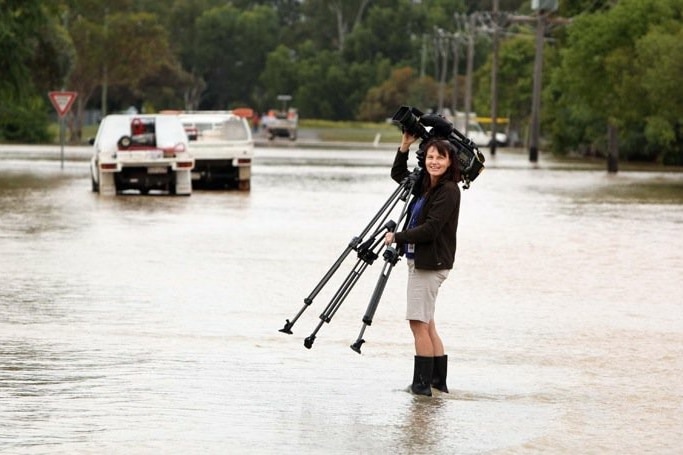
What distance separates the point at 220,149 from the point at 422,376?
2995 centimetres

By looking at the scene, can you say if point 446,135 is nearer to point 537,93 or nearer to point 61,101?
point 61,101

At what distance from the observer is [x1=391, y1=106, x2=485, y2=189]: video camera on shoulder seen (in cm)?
1107

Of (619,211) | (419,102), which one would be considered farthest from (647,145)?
(419,102)

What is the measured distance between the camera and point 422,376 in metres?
11.0

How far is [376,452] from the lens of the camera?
356 inches

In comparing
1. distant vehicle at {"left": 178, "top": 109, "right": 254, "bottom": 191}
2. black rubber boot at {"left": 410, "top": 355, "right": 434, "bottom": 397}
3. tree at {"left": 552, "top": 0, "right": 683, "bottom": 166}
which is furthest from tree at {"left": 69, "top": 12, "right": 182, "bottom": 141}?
black rubber boot at {"left": 410, "top": 355, "right": 434, "bottom": 397}

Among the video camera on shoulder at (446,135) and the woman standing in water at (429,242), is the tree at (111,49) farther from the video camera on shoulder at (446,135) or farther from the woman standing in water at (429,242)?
the woman standing in water at (429,242)

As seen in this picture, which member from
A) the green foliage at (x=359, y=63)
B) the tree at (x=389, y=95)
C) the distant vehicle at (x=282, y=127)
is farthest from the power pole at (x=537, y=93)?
the tree at (x=389, y=95)

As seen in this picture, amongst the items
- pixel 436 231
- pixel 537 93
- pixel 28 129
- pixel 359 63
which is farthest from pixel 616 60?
pixel 359 63

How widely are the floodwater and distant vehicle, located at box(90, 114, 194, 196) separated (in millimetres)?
7861

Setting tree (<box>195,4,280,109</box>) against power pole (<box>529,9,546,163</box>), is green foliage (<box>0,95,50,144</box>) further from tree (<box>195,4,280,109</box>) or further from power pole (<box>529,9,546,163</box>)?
tree (<box>195,4,280,109</box>)

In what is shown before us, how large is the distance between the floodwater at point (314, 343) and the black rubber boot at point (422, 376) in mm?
121

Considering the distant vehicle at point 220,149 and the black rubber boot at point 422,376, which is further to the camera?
the distant vehicle at point 220,149

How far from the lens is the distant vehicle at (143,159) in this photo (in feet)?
121
